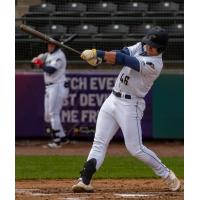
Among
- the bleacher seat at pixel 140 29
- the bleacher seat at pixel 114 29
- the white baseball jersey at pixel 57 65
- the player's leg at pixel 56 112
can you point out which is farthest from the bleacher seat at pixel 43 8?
the player's leg at pixel 56 112

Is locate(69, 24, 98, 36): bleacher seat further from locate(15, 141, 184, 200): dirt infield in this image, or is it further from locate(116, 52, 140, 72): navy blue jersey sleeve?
locate(116, 52, 140, 72): navy blue jersey sleeve

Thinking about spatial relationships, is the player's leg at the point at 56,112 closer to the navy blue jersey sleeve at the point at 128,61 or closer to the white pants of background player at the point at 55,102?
the white pants of background player at the point at 55,102

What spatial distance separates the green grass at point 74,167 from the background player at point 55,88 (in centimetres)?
157

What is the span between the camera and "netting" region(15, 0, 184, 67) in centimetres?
1394

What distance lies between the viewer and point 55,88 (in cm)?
1267

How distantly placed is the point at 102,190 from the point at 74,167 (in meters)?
2.72

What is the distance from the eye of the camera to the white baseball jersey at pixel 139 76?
6.75 m

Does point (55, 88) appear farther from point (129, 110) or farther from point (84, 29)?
point (129, 110)

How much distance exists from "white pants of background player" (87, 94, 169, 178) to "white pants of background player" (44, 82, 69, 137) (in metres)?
5.77
